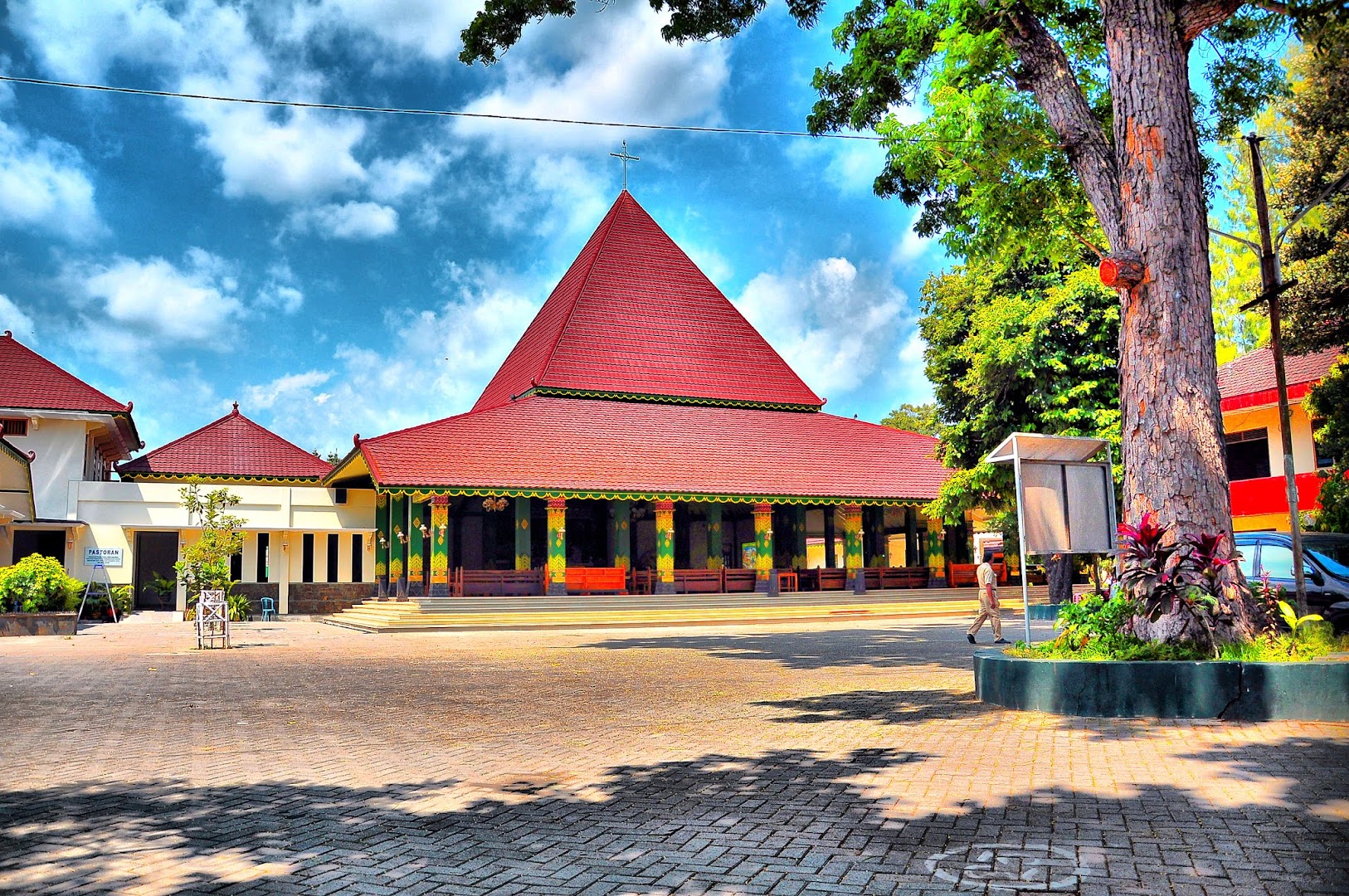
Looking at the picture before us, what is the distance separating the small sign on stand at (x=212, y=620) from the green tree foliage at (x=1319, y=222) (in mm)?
18766

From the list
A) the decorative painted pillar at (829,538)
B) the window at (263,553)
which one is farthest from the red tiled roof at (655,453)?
the window at (263,553)

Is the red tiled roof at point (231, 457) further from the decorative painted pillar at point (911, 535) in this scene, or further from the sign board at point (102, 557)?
the decorative painted pillar at point (911, 535)

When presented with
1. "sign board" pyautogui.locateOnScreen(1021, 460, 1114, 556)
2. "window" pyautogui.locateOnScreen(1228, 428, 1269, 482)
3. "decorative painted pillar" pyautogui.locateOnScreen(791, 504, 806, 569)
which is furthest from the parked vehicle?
"decorative painted pillar" pyautogui.locateOnScreen(791, 504, 806, 569)

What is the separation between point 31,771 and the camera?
6332mm

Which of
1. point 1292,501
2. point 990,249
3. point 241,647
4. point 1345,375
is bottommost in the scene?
point 241,647

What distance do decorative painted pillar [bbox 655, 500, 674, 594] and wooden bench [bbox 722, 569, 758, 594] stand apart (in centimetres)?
152

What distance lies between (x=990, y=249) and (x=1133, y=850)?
1055cm

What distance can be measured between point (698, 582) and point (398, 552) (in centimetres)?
812

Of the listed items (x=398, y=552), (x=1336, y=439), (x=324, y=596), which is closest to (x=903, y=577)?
(x=1336, y=439)

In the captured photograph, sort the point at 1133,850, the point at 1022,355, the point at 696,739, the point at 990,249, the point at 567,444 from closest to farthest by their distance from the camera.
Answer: the point at 1133,850, the point at 696,739, the point at 990,249, the point at 1022,355, the point at 567,444

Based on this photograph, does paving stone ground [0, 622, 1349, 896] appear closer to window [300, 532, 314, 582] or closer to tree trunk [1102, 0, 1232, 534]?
tree trunk [1102, 0, 1232, 534]

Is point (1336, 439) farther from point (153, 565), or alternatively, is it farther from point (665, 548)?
point (153, 565)

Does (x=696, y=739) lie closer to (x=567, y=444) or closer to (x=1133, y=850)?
(x=1133, y=850)

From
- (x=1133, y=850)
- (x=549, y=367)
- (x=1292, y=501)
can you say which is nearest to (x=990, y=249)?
(x=1292, y=501)
